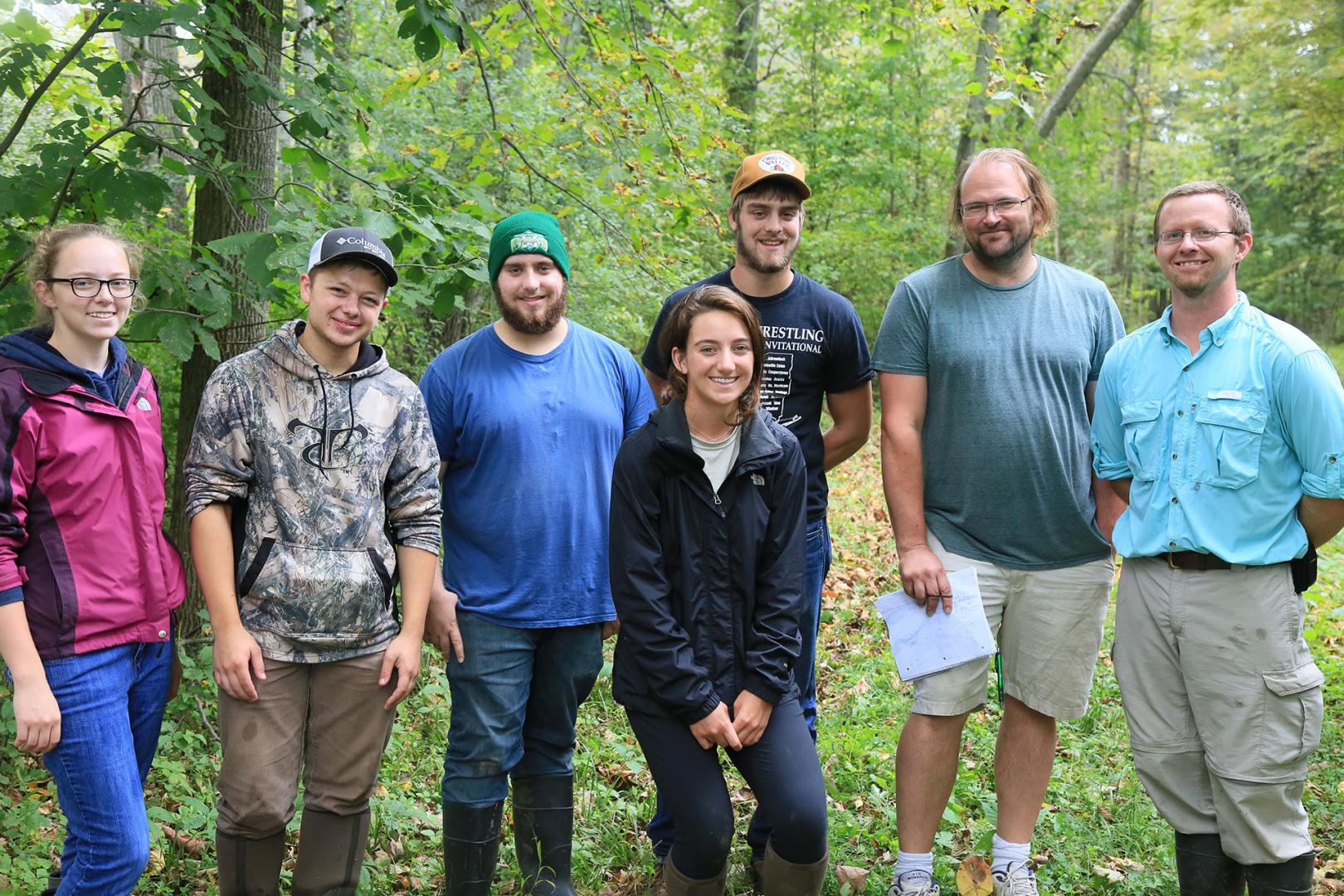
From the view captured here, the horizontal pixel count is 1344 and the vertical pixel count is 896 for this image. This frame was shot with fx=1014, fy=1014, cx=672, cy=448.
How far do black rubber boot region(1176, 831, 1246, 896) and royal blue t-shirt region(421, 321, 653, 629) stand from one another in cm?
201

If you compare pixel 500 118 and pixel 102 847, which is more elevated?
pixel 500 118

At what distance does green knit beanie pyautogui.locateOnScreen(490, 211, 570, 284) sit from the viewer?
133 inches

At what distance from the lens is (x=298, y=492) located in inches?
115

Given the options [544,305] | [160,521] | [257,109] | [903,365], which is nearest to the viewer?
[160,521]

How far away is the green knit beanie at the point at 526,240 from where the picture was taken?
3.38 metres

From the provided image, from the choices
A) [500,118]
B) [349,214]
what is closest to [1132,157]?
[500,118]

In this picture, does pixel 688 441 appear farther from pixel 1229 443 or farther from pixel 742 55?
pixel 742 55

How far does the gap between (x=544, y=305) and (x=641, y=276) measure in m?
4.93

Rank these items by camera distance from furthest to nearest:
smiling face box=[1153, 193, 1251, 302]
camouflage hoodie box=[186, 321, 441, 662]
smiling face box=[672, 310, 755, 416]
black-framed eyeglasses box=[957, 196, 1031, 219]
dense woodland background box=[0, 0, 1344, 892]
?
dense woodland background box=[0, 0, 1344, 892] → black-framed eyeglasses box=[957, 196, 1031, 219] → smiling face box=[1153, 193, 1251, 302] → smiling face box=[672, 310, 755, 416] → camouflage hoodie box=[186, 321, 441, 662]

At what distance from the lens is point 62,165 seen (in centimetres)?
416

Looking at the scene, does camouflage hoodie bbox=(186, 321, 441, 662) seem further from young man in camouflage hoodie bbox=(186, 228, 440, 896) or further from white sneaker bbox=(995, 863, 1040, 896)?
white sneaker bbox=(995, 863, 1040, 896)

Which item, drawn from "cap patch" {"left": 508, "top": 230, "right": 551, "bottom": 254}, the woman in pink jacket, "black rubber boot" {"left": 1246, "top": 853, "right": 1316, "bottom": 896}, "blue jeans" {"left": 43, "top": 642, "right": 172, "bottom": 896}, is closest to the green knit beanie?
"cap patch" {"left": 508, "top": 230, "right": 551, "bottom": 254}

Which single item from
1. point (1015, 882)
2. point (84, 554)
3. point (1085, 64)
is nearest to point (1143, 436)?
point (1015, 882)

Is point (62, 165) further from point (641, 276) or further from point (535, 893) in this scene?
point (641, 276)
